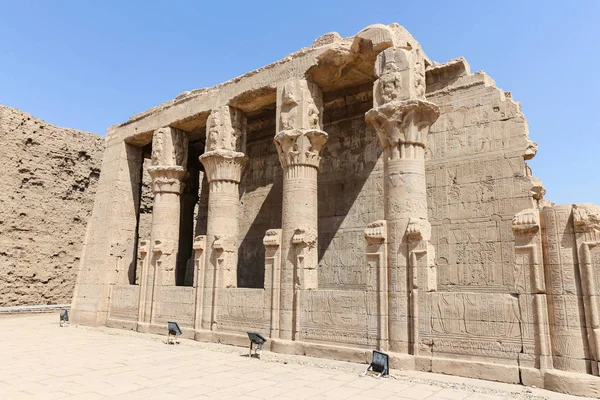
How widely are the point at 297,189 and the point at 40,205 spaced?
12.1 m

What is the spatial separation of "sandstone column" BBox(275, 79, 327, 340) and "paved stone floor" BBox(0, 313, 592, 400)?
134cm

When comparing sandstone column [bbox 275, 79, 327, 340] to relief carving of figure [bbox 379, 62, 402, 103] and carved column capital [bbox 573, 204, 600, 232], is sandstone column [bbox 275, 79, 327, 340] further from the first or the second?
carved column capital [bbox 573, 204, 600, 232]

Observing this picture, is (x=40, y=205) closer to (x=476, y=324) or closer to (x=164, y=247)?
(x=164, y=247)

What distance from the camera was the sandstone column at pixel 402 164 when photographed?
7.87 metres

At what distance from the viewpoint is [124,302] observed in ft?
43.9

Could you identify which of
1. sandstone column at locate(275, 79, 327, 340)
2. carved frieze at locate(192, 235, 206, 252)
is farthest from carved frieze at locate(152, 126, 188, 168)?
sandstone column at locate(275, 79, 327, 340)

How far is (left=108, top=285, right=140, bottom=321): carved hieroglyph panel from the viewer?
13074 millimetres

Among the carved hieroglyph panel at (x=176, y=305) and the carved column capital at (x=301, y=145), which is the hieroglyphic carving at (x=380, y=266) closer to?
the carved column capital at (x=301, y=145)

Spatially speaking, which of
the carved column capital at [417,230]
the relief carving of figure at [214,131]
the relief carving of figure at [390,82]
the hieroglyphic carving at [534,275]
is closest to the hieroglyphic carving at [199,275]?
the relief carving of figure at [214,131]

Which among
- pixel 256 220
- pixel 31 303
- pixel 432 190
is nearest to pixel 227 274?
pixel 256 220

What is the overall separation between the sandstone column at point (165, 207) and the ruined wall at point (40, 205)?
6526 mm

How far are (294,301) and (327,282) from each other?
9.54 ft

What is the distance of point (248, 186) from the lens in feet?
49.1

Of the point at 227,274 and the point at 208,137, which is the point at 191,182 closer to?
the point at 208,137
